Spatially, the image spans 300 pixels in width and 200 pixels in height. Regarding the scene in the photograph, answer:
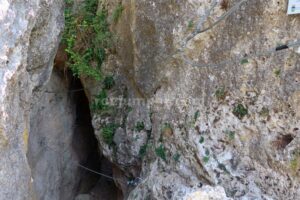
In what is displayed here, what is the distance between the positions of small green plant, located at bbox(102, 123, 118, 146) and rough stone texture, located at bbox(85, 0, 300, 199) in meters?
0.08

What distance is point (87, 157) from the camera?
699 centimetres

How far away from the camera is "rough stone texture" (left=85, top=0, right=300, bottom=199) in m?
3.86

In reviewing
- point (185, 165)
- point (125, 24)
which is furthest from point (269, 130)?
point (125, 24)

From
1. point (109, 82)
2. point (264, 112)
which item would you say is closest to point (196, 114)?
point (264, 112)

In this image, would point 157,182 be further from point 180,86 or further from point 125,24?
point 125,24

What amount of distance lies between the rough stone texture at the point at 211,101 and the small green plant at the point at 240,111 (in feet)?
0.13

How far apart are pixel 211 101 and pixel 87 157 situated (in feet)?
10.2

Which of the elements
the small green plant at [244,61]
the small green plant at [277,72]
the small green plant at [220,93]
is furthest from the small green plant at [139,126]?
the small green plant at [277,72]

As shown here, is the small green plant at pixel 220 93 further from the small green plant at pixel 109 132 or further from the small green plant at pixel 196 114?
the small green plant at pixel 109 132

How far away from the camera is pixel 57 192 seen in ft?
20.9

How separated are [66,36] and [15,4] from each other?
257cm

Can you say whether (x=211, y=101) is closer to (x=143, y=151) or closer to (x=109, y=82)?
(x=143, y=151)

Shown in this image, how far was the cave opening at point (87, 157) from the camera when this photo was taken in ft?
22.1

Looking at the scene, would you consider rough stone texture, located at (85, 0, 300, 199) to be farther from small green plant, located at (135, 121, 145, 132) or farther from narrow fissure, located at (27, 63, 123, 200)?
narrow fissure, located at (27, 63, 123, 200)
